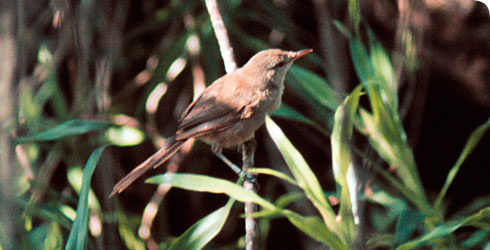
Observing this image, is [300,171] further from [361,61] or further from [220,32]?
[361,61]

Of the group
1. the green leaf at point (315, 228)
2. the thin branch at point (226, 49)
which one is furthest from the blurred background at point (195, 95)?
the green leaf at point (315, 228)

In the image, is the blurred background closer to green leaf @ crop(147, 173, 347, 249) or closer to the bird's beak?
the bird's beak

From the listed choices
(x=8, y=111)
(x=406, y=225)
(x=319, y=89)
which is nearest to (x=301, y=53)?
(x=319, y=89)

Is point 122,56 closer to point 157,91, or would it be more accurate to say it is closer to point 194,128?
point 157,91

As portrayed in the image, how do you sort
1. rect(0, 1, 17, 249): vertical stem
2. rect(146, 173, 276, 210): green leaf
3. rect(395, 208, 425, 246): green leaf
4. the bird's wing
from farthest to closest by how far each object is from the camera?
the bird's wing < rect(395, 208, 425, 246): green leaf < rect(146, 173, 276, 210): green leaf < rect(0, 1, 17, 249): vertical stem

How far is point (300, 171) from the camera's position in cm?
133

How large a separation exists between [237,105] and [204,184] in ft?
1.96

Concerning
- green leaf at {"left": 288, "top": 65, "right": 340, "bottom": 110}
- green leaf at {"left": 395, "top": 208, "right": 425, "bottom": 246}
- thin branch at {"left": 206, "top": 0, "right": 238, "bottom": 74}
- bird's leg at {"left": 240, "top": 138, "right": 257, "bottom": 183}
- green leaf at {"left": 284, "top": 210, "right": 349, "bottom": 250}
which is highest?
thin branch at {"left": 206, "top": 0, "right": 238, "bottom": 74}

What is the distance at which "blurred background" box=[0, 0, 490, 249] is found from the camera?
1871 mm

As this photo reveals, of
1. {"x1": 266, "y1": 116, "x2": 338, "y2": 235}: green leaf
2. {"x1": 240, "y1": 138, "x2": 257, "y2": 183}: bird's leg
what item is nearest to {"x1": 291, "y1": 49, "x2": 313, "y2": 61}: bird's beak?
{"x1": 240, "y1": 138, "x2": 257, "y2": 183}: bird's leg

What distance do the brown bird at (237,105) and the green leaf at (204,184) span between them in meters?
0.50

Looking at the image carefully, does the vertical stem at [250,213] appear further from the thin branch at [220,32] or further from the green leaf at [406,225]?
the green leaf at [406,225]

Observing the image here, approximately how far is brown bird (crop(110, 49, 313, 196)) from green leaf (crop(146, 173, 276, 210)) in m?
0.50

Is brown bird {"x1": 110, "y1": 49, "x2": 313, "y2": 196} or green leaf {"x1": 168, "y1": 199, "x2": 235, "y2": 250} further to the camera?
brown bird {"x1": 110, "y1": 49, "x2": 313, "y2": 196}
